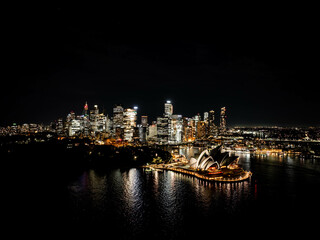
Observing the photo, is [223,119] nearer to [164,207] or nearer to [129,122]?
[129,122]

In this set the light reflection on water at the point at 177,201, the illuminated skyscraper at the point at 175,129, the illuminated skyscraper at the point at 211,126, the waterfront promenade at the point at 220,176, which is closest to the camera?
the light reflection on water at the point at 177,201

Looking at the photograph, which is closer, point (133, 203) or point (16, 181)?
point (133, 203)

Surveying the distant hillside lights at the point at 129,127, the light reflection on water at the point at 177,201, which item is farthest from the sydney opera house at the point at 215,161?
the distant hillside lights at the point at 129,127

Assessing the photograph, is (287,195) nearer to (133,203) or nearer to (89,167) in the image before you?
→ (133,203)

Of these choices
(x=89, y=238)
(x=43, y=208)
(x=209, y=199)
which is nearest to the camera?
(x=89, y=238)

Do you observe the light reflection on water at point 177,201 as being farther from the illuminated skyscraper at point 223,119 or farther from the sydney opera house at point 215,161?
the illuminated skyscraper at point 223,119

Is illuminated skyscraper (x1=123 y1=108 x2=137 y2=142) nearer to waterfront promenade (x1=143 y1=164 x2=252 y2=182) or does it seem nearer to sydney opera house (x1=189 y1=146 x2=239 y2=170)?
waterfront promenade (x1=143 y1=164 x2=252 y2=182)

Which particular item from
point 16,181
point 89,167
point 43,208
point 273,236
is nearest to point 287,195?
point 273,236
